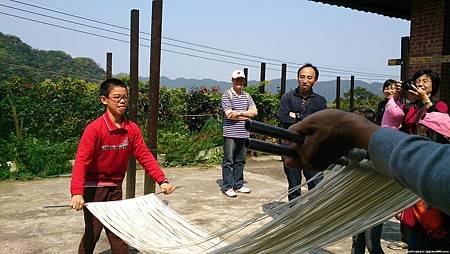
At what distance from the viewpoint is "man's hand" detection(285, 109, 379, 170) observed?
32.6 inches

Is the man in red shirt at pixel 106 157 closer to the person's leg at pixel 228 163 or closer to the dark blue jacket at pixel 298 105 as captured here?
the dark blue jacket at pixel 298 105

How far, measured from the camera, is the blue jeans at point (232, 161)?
17.4 ft

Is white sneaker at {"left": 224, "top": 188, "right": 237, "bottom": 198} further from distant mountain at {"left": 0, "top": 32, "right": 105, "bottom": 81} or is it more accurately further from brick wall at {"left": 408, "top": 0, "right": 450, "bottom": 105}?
distant mountain at {"left": 0, "top": 32, "right": 105, "bottom": 81}

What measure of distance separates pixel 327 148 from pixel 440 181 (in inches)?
10.0

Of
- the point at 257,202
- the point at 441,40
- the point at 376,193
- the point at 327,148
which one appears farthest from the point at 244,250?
the point at 441,40

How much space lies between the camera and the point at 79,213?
455 centimetres

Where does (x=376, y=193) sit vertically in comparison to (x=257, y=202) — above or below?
above

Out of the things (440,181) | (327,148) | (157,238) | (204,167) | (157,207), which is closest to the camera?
(440,181)

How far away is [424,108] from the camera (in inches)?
103

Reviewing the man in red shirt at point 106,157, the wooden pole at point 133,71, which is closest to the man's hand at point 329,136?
the man in red shirt at point 106,157

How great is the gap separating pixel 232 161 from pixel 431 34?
335 cm

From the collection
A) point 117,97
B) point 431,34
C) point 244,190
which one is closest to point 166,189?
point 117,97

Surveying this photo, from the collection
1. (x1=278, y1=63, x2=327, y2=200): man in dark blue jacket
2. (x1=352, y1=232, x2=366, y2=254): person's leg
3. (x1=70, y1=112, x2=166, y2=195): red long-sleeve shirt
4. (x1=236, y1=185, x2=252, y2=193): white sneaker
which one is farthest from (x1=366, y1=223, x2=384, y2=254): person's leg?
(x1=236, y1=185, x2=252, y2=193): white sneaker

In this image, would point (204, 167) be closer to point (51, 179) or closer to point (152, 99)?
point (51, 179)
